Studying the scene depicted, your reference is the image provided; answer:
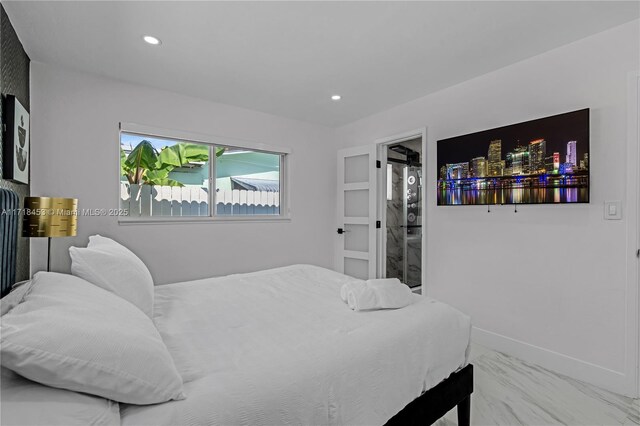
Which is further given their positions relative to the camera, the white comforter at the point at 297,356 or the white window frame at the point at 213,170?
the white window frame at the point at 213,170

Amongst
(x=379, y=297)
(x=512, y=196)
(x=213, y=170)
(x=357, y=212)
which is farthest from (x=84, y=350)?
(x=357, y=212)

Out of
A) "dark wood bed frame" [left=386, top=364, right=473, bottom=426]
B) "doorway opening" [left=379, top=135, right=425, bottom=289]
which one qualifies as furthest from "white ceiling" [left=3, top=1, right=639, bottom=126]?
"dark wood bed frame" [left=386, top=364, right=473, bottom=426]

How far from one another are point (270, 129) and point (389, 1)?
7.98 ft

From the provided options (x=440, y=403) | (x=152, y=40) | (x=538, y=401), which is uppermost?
(x=152, y=40)

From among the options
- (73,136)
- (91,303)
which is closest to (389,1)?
(91,303)

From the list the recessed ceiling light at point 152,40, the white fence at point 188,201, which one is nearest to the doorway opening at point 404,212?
the white fence at point 188,201

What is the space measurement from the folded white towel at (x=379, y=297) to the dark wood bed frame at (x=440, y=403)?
1.40 feet

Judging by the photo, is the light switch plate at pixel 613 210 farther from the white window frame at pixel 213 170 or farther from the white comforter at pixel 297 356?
the white window frame at pixel 213 170

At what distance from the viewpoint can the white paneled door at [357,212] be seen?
4062 mm

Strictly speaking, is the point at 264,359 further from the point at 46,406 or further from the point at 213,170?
the point at 213,170

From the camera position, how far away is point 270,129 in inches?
160

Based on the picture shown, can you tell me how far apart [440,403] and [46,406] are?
1.52 m

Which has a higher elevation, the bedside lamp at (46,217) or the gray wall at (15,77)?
the gray wall at (15,77)

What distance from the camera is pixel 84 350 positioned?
31.2 inches
